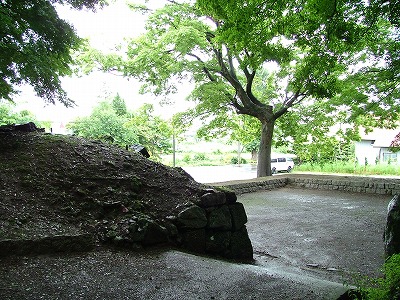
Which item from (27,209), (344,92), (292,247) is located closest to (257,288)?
(27,209)

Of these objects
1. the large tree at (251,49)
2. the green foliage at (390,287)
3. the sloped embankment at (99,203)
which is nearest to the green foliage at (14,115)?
the large tree at (251,49)

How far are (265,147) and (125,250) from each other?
10477 mm

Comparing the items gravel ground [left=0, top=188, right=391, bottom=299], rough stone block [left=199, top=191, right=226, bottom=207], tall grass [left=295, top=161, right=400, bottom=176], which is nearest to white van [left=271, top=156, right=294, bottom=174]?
tall grass [left=295, top=161, right=400, bottom=176]

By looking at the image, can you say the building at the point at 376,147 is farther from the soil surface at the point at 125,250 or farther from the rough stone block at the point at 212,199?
the rough stone block at the point at 212,199

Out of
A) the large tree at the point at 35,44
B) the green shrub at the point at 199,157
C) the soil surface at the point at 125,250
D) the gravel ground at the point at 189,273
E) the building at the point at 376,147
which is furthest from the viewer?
the green shrub at the point at 199,157

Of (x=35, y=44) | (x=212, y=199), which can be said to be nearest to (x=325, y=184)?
(x=212, y=199)

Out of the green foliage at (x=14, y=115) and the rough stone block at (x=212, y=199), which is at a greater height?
the green foliage at (x=14, y=115)

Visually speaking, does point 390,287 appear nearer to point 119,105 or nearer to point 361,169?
point 361,169

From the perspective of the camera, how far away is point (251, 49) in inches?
218

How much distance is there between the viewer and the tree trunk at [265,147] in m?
12.4

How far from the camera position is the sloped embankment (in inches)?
113

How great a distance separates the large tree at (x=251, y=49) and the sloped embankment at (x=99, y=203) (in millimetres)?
2632

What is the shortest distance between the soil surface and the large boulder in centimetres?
75

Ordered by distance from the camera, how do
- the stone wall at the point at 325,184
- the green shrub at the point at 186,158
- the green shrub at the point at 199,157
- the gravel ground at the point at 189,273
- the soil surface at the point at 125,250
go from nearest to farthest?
the gravel ground at the point at 189,273 → the soil surface at the point at 125,250 → the stone wall at the point at 325,184 → the green shrub at the point at 186,158 → the green shrub at the point at 199,157
